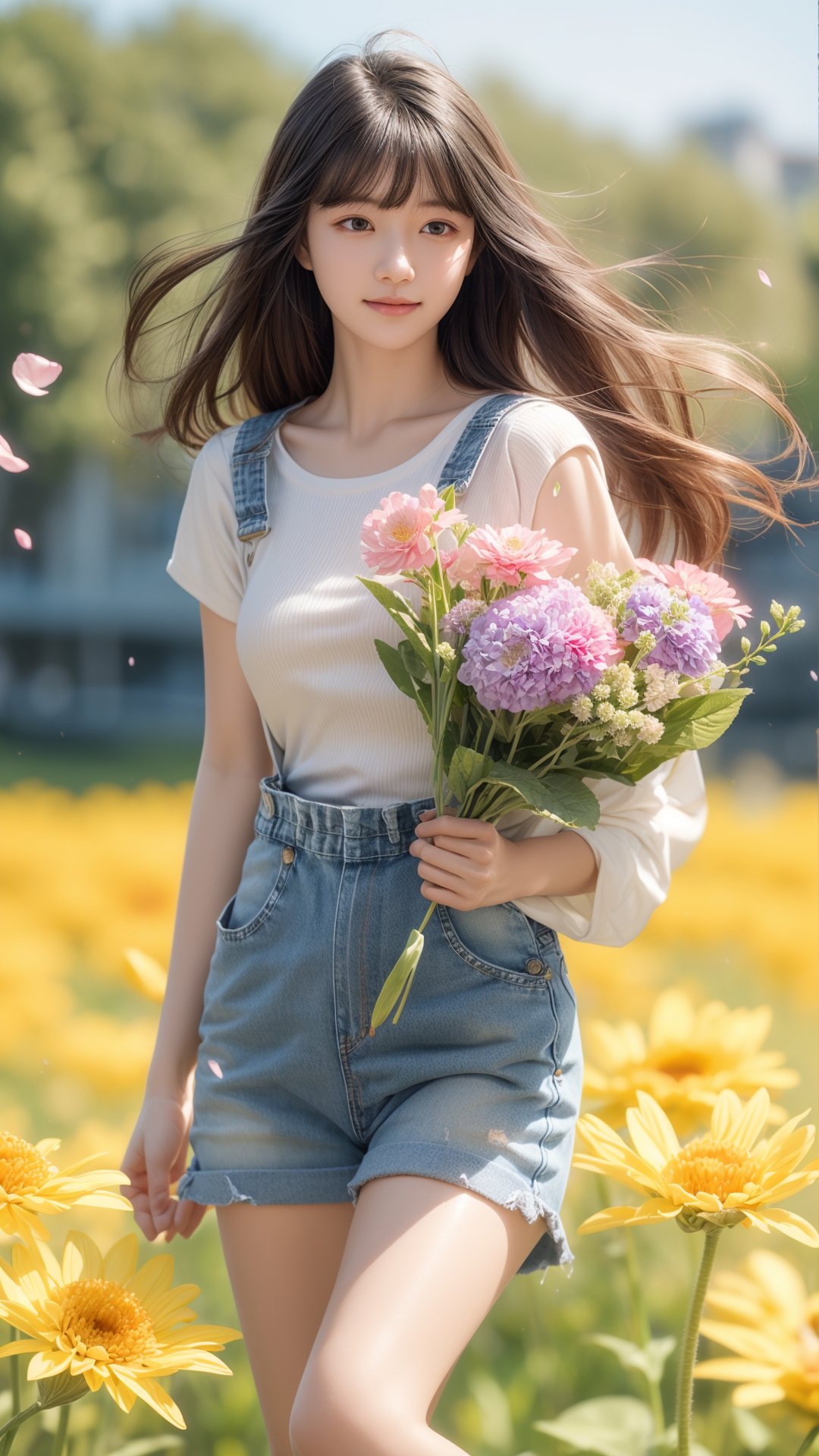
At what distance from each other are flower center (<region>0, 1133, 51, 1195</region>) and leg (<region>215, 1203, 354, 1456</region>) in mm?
195

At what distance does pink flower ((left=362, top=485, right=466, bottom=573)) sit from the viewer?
3.92 feet

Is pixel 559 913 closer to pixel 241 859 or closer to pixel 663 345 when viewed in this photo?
pixel 241 859

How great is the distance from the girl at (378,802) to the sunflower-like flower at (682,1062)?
17.3 inches

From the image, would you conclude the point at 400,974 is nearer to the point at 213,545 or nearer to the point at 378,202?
the point at 213,545

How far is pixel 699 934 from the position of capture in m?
3.23

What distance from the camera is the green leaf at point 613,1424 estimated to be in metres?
1.77

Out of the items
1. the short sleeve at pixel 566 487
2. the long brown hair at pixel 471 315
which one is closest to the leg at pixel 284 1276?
the short sleeve at pixel 566 487

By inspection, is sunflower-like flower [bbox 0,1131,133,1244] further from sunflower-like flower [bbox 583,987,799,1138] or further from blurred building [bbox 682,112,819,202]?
blurred building [bbox 682,112,819,202]

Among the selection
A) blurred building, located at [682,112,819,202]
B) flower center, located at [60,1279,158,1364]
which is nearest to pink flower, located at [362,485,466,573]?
flower center, located at [60,1279,158,1364]

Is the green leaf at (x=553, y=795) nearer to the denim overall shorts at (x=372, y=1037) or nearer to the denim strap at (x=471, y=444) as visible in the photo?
the denim overall shorts at (x=372, y=1037)

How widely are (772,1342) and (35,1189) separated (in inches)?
34.8

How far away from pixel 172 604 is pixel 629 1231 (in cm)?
623

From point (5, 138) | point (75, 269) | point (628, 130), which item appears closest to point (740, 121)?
point (628, 130)

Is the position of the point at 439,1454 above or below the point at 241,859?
below
